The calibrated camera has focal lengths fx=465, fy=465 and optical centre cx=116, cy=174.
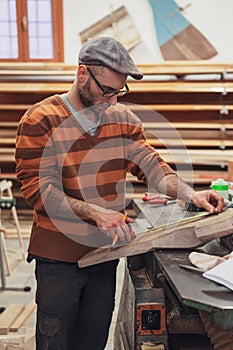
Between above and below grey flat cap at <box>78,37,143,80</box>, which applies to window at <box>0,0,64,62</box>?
above

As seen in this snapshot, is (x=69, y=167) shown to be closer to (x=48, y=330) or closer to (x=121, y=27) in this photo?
(x=48, y=330)

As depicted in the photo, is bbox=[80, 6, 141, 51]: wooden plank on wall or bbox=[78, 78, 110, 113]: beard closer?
bbox=[78, 78, 110, 113]: beard

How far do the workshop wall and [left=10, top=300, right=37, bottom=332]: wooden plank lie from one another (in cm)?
302

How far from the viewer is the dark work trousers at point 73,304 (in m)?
1.65

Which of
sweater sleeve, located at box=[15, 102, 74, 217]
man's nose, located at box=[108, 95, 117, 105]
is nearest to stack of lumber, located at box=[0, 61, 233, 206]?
man's nose, located at box=[108, 95, 117, 105]

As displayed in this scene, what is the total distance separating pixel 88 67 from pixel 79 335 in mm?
1000

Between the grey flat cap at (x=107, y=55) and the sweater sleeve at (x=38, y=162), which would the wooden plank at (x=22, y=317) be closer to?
the sweater sleeve at (x=38, y=162)

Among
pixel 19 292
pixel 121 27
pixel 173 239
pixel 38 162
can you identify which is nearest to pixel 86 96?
pixel 38 162

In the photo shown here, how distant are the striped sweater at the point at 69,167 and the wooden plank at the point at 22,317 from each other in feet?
4.28

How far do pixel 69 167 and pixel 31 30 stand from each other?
3.91 meters

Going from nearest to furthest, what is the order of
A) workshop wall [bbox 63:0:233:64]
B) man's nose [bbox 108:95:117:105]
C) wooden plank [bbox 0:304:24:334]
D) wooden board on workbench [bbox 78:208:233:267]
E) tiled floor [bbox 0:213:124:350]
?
1. wooden board on workbench [bbox 78:208:233:267]
2. man's nose [bbox 108:95:117:105]
3. tiled floor [bbox 0:213:124:350]
4. wooden plank [bbox 0:304:24:334]
5. workshop wall [bbox 63:0:233:64]

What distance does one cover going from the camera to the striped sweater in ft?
5.07

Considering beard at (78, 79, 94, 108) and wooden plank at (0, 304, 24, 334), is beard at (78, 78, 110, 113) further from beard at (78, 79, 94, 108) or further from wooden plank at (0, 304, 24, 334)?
wooden plank at (0, 304, 24, 334)

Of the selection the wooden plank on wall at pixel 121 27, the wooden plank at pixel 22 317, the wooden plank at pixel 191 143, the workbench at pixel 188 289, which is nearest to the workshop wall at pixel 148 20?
the wooden plank on wall at pixel 121 27
